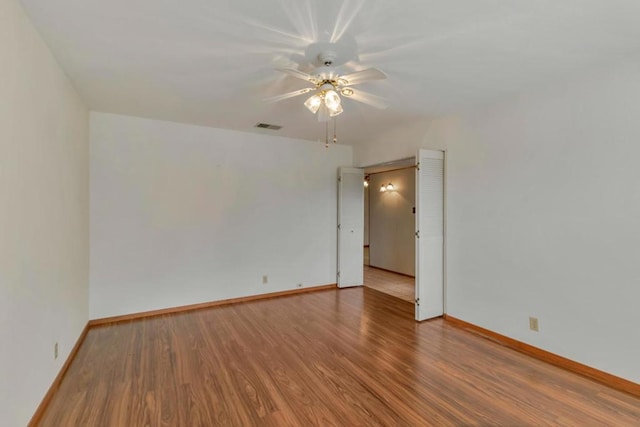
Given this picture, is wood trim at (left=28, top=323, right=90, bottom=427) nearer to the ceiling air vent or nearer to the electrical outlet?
the ceiling air vent

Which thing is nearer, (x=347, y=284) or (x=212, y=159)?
(x=212, y=159)

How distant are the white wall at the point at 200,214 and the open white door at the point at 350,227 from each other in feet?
0.54

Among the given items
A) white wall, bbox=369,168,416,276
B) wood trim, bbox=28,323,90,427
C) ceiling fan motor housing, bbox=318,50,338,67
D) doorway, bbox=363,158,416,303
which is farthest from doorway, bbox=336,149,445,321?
wood trim, bbox=28,323,90,427

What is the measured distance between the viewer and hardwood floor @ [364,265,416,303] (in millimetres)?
5035

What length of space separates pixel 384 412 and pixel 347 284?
3.37 metres

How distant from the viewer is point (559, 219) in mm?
2824

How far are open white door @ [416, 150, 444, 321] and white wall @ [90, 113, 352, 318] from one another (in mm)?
1968

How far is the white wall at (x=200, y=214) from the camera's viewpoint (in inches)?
148

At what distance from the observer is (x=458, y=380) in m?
2.48

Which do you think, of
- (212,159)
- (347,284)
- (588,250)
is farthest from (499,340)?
(212,159)

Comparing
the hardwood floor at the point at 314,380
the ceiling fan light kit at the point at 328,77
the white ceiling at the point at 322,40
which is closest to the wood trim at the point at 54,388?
the hardwood floor at the point at 314,380

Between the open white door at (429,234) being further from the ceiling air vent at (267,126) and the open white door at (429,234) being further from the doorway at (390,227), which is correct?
the ceiling air vent at (267,126)

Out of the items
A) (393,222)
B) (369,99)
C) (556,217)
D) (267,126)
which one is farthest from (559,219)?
(393,222)

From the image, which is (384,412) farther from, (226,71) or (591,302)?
(226,71)
